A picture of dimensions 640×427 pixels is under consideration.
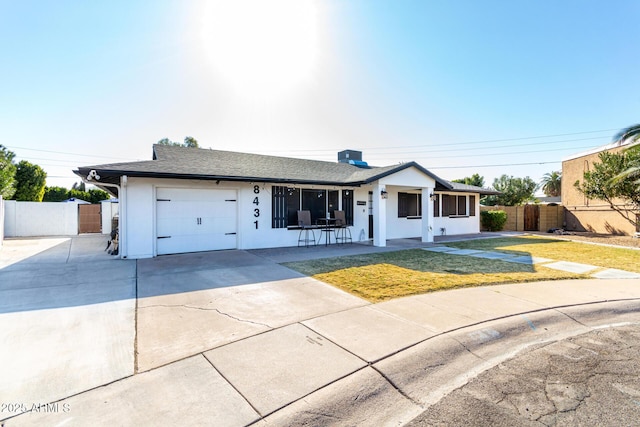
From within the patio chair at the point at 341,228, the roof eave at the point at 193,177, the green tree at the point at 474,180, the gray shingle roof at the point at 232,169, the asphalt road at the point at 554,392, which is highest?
the green tree at the point at 474,180

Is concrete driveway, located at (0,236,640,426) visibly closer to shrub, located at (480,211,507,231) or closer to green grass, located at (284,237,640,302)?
green grass, located at (284,237,640,302)

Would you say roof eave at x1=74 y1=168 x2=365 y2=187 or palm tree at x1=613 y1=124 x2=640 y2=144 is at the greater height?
palm tree at x1=613 y1=124 x2=640 y2=144

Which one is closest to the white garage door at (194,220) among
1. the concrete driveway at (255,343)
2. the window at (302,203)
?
the window at (302,203)

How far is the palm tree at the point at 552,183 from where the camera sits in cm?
3691

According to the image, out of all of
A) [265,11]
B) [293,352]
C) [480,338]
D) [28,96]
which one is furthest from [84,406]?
[28,96]

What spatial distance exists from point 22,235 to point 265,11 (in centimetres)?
1724

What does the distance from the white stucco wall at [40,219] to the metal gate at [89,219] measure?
364 mm

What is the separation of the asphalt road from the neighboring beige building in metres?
19.0

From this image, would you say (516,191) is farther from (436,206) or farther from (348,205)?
(348,205)

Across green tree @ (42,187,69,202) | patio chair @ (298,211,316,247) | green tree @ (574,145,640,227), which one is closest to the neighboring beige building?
green tree @ (574,145,640,227)

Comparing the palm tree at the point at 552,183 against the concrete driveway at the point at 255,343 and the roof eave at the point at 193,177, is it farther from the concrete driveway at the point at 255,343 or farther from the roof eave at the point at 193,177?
the concrete driveway at the point at 255,343

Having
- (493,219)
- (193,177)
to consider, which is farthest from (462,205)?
(193,177)

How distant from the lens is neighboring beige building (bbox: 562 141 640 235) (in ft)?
55.4

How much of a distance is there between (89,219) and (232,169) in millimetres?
12873
